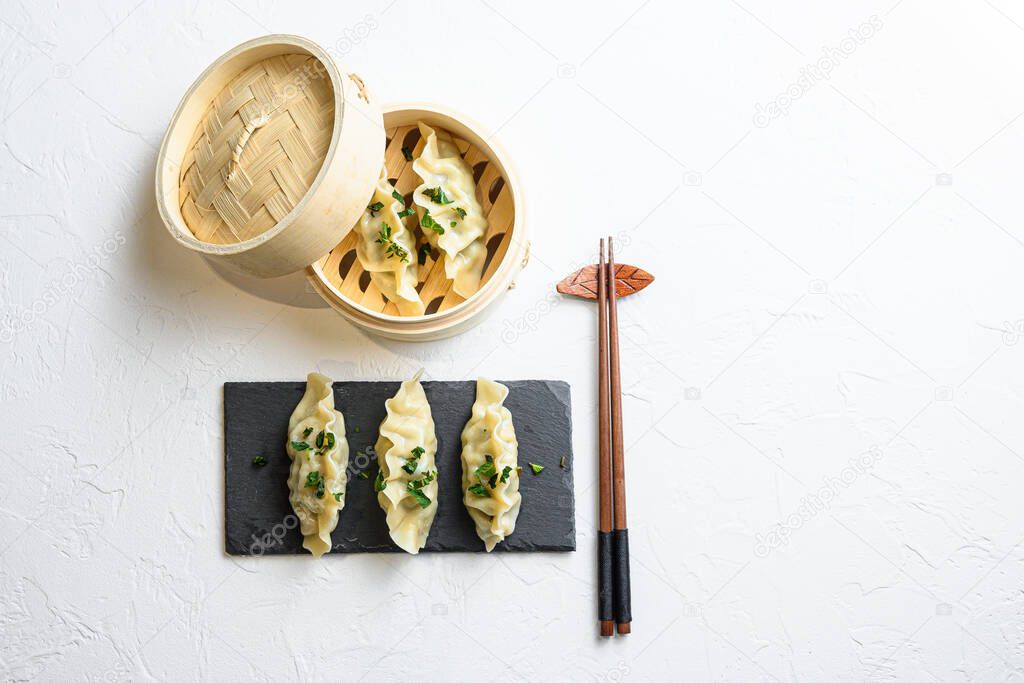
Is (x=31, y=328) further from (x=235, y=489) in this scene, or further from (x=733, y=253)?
(x=733, y=253)

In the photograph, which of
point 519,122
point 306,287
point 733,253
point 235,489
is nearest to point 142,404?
point 235,489

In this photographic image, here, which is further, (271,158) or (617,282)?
(617,282)

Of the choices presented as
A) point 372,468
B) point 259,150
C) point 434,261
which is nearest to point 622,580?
point 372,468

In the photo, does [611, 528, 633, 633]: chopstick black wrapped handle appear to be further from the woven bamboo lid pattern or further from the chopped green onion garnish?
the woven bamboo lid pattern

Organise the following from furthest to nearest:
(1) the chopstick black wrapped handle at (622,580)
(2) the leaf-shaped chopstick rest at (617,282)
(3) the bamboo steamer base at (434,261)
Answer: (2) the leaf-shaped chopstick rest at (617,282)
(1) the chopstick black wrapped handle at (622,580)
(3) the bamboo steamer base at (434,261)

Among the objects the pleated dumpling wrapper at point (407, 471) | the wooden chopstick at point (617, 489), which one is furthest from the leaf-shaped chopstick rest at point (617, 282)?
the pleated dumpling wrapper at point (407, 471)

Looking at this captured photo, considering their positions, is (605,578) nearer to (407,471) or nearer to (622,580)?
(622,580)

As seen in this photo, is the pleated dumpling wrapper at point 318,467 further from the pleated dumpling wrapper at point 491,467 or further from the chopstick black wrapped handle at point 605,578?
the chopstick black wrapped handle at point 605,578
